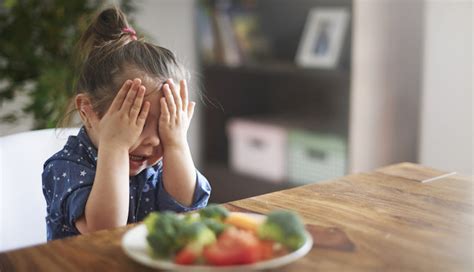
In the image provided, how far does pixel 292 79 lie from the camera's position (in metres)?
3.15

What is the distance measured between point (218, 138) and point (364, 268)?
257 cm

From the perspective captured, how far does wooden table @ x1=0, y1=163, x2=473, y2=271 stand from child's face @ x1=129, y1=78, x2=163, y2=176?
217 millimetres

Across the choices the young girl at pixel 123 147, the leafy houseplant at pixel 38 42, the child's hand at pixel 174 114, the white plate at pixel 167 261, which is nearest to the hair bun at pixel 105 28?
the young girl at pixel 123 147

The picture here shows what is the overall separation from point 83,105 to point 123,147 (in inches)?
6.7

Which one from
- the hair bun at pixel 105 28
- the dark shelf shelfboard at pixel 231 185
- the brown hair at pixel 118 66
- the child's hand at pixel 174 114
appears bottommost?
the dark shelf shelfboard at pixel 231 185

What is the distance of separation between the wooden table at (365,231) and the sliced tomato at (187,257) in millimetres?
61

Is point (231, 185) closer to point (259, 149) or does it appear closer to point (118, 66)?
point (259, 149)

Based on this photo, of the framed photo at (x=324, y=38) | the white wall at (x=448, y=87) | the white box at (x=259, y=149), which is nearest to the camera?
the white wall at (x=448, y=87)

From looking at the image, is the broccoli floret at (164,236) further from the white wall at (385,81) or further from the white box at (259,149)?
the white box at (259,149)

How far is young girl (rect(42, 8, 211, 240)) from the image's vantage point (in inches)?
43.1

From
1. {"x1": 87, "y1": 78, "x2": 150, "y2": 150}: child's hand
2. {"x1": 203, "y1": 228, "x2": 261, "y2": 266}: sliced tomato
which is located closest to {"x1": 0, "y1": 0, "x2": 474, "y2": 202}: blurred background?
{"x1": 87, "y1": 78, "x2": 150, "y2": 150}: child's hand

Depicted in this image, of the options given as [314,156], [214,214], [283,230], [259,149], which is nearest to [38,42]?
[259,149]

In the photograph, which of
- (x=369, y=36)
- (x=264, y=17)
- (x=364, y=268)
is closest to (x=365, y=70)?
(x=369, y=36)

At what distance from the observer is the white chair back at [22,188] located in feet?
4.16
